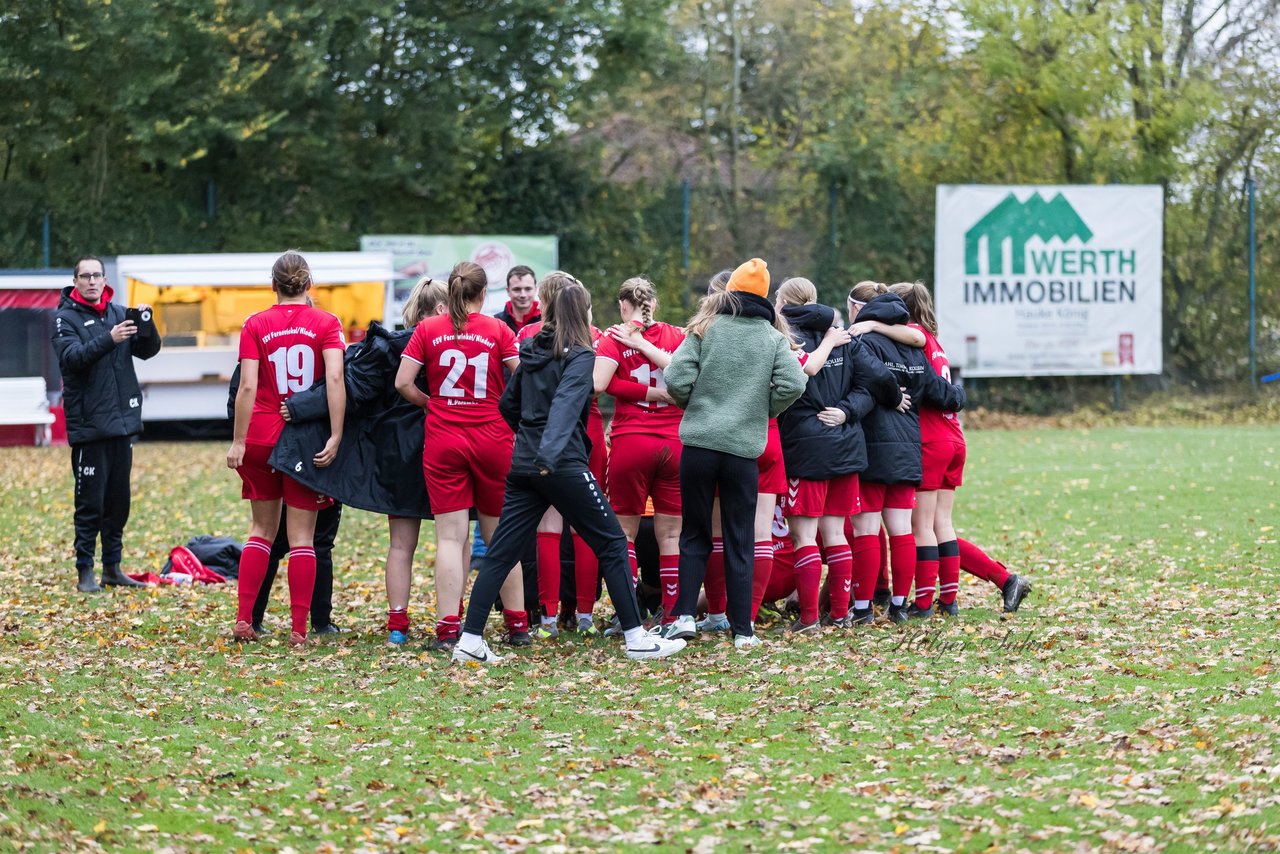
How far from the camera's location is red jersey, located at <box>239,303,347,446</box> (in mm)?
7703

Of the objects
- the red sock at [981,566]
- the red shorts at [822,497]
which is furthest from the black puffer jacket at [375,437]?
the red sock at [981,566]

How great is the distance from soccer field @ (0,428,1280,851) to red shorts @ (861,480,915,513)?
722mm

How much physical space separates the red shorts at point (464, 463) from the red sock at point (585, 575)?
2.33 ft

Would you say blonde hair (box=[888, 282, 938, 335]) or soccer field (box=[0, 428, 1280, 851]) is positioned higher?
blonde hair (box=[888, 282, 938, 335])

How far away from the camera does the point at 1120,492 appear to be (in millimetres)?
14875

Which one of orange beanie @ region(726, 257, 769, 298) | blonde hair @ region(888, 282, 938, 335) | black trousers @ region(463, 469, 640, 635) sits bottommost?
black trousers @ region(463, 469, 640, 635)

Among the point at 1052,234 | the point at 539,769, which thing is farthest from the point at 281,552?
the point at 1052,234

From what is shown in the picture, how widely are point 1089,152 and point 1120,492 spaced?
12692 mm

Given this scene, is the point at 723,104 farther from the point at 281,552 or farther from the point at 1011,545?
the point at 281,552

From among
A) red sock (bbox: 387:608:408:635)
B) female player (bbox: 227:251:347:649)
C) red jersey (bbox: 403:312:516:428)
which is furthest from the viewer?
red sock (bbox: 387:608:408:635)

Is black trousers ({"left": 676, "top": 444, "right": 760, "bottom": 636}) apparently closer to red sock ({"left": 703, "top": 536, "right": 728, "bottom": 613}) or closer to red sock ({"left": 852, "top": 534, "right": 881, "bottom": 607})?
red sock ({"left": 703, "top": 536, "right": 728, "bottom": 613})

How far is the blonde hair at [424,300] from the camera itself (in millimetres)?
7938

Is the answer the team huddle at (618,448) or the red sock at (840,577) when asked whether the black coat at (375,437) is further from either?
the red sock at (840,577)

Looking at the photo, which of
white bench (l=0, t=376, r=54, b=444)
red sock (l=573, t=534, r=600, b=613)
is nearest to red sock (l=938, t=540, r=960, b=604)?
red sock (l=573, t=534, r=600, b=613)
